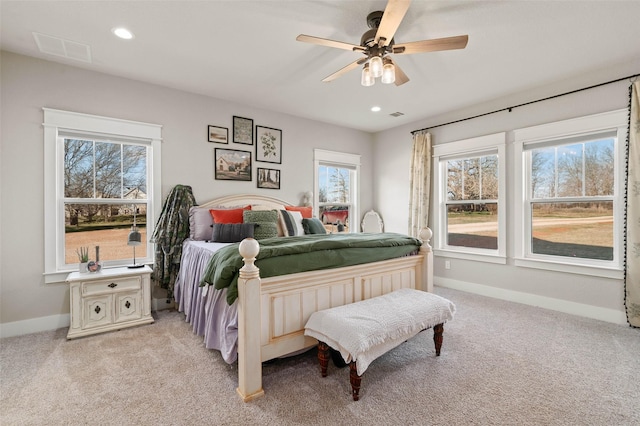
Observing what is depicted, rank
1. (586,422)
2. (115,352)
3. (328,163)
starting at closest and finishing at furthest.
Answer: (586,422)
(115,352)
(328,163)

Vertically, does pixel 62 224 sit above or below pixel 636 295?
above

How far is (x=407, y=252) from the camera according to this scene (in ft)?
8.93

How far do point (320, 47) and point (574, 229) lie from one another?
11.3 ft

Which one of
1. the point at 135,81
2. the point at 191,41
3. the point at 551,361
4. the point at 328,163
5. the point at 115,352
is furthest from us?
Answer: the point at 328,163

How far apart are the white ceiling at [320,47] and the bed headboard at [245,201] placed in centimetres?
128

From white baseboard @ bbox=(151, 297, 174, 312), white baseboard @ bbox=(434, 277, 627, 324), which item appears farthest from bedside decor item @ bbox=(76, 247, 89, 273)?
white baseboard @ bbox=(434, 277, 627, 324)

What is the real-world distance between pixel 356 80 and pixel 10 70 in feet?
10.8

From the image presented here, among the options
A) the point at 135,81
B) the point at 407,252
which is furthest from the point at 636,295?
the point at 135,81

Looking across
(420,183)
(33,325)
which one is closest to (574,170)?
(420,183)

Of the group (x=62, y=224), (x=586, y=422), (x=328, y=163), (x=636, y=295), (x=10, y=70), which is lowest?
(x=586, y=422)

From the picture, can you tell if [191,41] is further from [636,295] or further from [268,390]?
[636,295]

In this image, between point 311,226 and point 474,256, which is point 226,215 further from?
point 474,256

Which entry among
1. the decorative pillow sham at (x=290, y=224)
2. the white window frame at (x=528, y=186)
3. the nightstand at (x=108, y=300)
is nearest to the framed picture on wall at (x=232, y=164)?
the decorative pillow sham at (x=290, y=224)

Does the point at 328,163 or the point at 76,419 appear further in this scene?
the point at 328,163
